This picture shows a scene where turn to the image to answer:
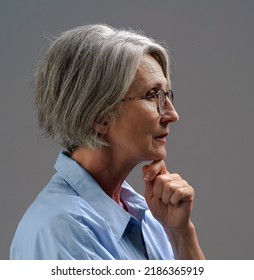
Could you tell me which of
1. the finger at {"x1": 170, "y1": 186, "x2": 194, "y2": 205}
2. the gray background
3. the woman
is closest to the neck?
the woman

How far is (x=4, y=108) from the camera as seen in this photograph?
2799 millimetres

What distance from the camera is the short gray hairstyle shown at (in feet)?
4.76

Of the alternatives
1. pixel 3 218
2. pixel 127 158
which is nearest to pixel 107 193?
pixel 127 158

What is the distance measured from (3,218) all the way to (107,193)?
1.37m

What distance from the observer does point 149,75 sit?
153cm

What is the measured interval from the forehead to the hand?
226mm

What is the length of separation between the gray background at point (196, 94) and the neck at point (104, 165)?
1.30m

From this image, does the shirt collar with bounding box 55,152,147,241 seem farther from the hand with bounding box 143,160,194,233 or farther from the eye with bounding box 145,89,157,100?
the eye with bounding box 145,89,157,100

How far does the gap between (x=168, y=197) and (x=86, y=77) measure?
390mm

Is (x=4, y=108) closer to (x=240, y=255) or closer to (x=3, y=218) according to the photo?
(x=3, y=218)

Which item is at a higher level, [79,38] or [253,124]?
[79,38]

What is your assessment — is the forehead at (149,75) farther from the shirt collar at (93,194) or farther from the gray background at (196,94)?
the gray background at (196,94)
